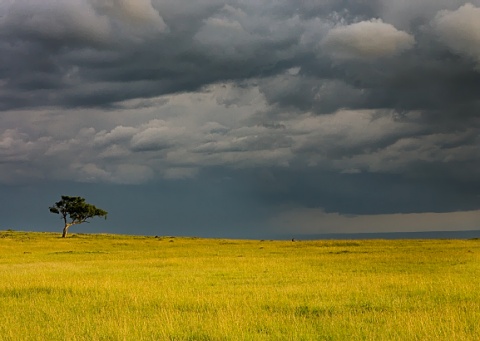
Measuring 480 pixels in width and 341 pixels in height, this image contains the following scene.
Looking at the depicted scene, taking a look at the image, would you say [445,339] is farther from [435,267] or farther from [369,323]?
[435,267]

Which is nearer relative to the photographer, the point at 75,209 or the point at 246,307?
the point at 246,307

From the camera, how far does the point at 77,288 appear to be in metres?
25.2

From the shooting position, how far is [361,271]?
34219mm

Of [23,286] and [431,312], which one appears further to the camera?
[23,286]

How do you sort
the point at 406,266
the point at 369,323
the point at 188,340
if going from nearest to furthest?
the point at 188,340 < the point at 369,323 < the point at 406,266

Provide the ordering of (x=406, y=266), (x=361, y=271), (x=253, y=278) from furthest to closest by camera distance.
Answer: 1. (x=406, y=266)
2. (x=361, y=271)
3. (x=253, y=278)

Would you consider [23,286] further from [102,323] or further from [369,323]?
[369,323]

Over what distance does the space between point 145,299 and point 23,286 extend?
322 inches

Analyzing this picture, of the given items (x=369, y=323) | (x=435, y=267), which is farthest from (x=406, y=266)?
(x=369, y=323)

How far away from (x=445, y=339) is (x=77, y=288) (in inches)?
688

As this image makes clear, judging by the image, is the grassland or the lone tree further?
the lone tree

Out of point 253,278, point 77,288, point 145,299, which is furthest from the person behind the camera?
point 253,278

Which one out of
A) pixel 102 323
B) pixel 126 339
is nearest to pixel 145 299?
pixel 102 323

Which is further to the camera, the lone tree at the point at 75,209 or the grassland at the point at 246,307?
the lone tree at the point at 75,209
